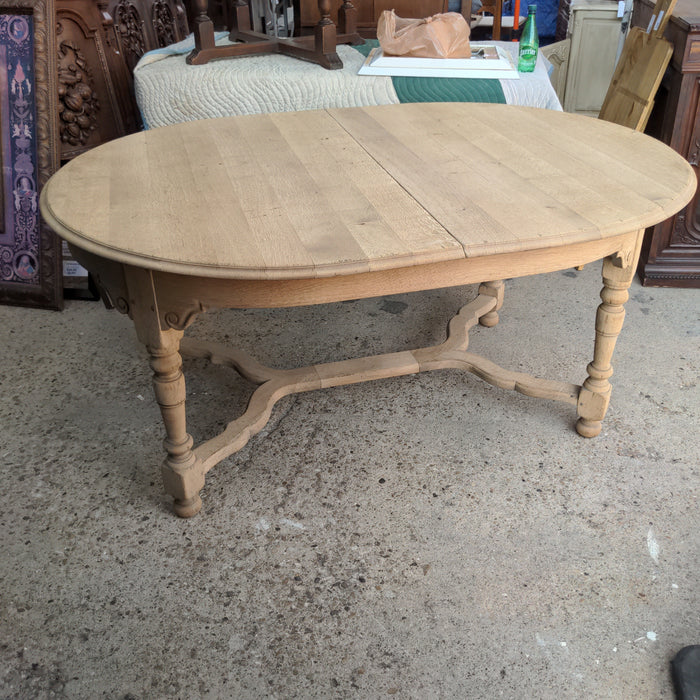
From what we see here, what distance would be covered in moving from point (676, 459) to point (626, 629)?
61cm

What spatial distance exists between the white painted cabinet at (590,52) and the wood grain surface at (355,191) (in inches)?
98.3

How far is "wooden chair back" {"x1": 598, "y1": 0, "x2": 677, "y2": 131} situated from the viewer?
7.81 ft

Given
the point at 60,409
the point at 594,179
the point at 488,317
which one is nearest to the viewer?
the point at 594,179

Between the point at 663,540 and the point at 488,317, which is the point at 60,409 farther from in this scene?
the point at 663,540

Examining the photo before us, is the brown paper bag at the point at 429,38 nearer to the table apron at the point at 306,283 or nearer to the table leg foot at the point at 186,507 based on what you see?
the table apron at the point at 306,283

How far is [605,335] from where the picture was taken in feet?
6.30

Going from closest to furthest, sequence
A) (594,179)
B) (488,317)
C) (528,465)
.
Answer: (594,179)
(528,465)
(488,317)

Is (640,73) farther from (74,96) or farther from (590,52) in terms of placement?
(590,52)

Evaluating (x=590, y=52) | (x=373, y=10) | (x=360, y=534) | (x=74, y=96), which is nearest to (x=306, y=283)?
(x=360, y=534)

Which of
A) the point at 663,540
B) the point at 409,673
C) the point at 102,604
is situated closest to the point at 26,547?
the point at 102,604

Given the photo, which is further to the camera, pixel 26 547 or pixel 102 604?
pixel 26 547

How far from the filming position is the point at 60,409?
225 cm

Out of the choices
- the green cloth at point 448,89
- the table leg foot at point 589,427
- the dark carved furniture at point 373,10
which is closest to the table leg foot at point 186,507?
the table leg foot at point 589,427

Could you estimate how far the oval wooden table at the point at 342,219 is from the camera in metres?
1.45
